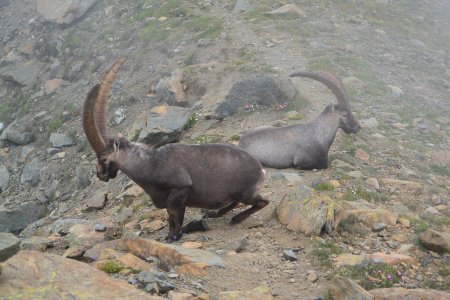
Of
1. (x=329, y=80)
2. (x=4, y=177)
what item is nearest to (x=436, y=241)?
(x=329, y=80)

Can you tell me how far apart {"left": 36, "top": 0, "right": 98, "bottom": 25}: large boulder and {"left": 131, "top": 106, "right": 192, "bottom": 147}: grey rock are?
40.3 feet

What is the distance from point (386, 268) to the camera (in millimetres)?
7898

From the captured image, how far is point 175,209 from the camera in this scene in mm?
9289

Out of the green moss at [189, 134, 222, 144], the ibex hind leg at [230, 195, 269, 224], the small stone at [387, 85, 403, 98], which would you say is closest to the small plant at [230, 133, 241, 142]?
the green moss at [189, 134, 222, 144]

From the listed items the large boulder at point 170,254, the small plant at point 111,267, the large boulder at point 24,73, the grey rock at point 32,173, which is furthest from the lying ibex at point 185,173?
the large boulder at point 24,73

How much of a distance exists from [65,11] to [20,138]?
28.1 feet

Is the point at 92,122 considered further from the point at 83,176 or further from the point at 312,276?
the point at 83,176

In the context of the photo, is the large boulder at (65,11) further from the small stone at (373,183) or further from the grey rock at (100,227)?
the small stone at (373,183)

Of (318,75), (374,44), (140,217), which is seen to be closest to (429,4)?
(374,44)

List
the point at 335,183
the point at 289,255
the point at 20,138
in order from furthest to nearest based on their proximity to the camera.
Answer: the point at 20,138
the point at 335,183
the point at 289,255

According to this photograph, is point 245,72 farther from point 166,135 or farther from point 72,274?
point 72,274

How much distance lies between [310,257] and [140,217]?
390 cm

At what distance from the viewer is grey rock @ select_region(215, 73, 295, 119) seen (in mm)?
16141

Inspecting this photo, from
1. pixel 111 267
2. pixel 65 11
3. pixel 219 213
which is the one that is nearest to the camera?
pixel 111 267
